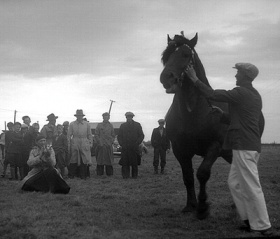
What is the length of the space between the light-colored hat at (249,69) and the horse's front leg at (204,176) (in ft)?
4.42

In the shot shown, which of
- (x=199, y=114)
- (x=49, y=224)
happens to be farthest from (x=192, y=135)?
(x=49, y=224)

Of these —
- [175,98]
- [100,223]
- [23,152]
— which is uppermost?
[175,98]

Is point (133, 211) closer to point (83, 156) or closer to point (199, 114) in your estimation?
point (199, 114)

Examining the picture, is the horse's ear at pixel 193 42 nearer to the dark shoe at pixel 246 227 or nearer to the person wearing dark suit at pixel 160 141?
the dark shoe at pixel 246 227

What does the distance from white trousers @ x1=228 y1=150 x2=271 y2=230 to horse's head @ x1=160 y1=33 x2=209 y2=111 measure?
1339 mm

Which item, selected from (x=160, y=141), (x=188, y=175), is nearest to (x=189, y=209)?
(x=188, y=175)

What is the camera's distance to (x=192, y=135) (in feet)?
22.0

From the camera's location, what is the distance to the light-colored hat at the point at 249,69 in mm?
5666

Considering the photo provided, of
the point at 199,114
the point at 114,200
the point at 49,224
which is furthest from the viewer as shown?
the point at 114,200

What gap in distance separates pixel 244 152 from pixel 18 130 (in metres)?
10.6

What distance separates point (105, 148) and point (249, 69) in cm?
1014

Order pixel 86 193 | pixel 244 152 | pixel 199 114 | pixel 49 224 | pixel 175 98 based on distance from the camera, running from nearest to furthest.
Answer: pixel 244 152 → pixel 49 224 → pixel 199 114 → pixel 175 98 → pixel 86 193

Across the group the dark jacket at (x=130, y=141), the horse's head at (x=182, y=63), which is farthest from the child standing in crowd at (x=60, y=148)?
the horse's head at (x=182, y=63)

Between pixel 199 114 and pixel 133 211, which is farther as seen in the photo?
pixel 133 211
